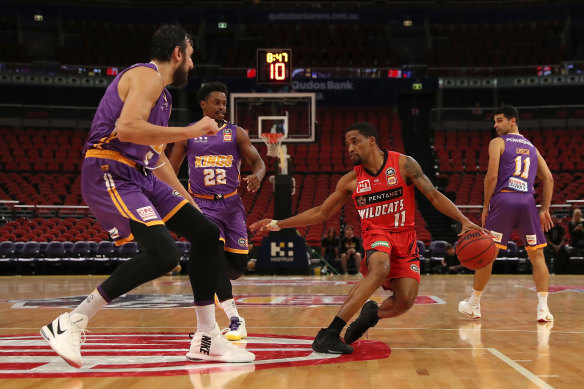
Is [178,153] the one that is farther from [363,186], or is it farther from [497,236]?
[497,236]

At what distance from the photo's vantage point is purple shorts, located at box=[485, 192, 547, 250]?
5844mm

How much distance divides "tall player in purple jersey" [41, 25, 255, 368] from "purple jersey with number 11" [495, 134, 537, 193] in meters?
3.21

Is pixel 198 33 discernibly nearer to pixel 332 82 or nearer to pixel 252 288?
pixel 332 82

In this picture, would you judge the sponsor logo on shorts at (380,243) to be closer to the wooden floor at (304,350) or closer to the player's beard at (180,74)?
the wooden floor at (304,350)

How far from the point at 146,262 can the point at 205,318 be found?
0.56 metres

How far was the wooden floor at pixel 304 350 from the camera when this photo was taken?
3.11m

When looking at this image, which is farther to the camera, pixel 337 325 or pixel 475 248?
pixel 475 248

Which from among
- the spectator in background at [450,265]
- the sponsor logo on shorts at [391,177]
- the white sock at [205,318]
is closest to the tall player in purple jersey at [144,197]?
the white sock at [205,318]

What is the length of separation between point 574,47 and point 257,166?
85.7 ft

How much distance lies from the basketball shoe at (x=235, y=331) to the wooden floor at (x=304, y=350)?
9 centimetres

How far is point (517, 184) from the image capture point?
591 centimetres

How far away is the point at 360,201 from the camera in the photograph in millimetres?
4461

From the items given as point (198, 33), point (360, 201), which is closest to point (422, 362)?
point (360, 201)

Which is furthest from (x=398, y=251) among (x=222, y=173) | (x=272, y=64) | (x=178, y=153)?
(x=272, y=64)
